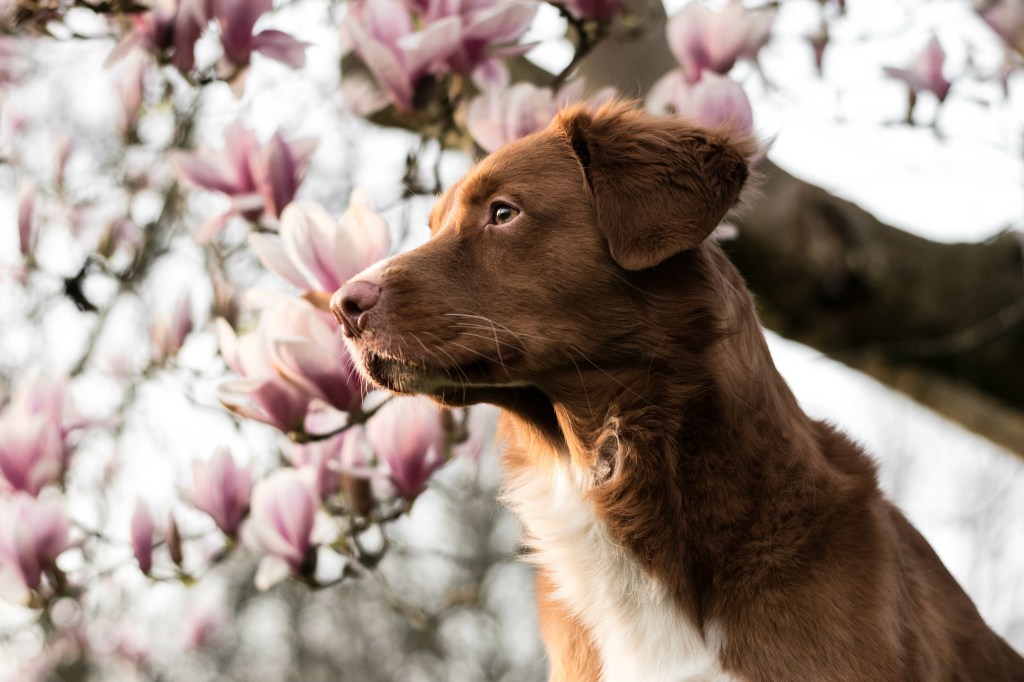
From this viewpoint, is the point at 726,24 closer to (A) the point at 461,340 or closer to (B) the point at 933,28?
(B) the point at 933,28

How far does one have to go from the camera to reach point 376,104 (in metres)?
3.24

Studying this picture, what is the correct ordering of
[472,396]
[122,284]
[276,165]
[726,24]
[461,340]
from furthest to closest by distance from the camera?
[122,284] → [726,24] → [276,165] → [472,396] → [461,340]

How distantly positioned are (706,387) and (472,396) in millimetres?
546

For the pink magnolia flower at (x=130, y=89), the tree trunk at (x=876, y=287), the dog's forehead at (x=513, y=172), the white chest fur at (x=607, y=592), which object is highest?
the dog's forehead at (x=513, y=172)

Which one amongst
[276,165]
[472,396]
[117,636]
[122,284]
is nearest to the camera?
[472,396]

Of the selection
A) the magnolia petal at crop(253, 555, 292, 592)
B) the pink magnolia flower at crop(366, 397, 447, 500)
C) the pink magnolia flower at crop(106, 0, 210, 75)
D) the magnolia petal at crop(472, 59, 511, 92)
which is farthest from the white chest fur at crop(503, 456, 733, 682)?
the pink magnolia flower at crop(106, 0, 210, 75)

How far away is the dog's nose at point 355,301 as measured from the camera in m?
2.26

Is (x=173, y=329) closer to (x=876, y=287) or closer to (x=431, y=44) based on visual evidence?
(x=431, y=44)

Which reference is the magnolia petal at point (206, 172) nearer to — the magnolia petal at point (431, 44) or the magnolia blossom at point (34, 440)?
the magnolia petal at point (431, 44)

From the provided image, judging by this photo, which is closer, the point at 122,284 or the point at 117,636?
the point at 122,284

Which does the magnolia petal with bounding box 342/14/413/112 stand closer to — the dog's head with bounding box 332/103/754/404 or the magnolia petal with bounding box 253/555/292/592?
the dog's head with bounding box 332/103/754/404

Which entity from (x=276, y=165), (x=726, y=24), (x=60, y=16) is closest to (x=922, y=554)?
(x=726, y=24)

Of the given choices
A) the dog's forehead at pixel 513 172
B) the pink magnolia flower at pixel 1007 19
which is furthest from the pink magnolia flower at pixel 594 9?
the pink magnolia flower at pixel 1007 19

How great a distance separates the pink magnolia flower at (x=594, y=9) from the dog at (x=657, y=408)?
2.11ft
